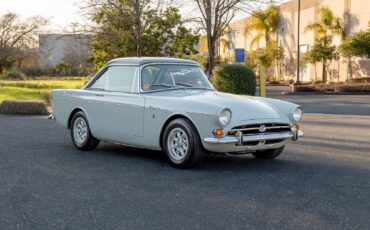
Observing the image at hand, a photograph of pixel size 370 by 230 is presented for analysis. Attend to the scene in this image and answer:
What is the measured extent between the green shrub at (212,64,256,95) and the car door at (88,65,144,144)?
1328cm

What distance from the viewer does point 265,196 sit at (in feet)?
20.4

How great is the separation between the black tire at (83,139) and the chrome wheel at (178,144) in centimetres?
198

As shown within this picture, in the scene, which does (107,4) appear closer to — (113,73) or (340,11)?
(113,73)

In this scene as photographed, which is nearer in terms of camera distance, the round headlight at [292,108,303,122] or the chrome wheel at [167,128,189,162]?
the chrome wheel at [167,128,189,162]

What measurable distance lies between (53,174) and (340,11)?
42.8m

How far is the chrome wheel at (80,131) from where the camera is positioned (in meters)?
9.64

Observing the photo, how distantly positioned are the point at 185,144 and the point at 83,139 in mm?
2467

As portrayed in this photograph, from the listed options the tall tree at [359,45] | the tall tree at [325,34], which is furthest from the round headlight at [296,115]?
the tall tree at [325,34]

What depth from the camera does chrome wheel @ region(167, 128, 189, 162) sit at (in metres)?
7.79

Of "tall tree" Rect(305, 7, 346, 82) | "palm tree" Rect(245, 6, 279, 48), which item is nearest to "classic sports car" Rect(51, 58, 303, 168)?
"tall tree" Rect(305, 7, 346, 82)

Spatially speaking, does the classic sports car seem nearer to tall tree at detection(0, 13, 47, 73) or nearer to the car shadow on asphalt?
the car shadow on asphalt

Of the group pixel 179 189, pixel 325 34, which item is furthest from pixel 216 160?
pixel 325 34

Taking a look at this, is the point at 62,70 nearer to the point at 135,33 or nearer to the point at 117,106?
the point at 135,33

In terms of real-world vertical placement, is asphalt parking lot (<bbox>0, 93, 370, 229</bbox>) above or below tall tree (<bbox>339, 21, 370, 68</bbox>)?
below
